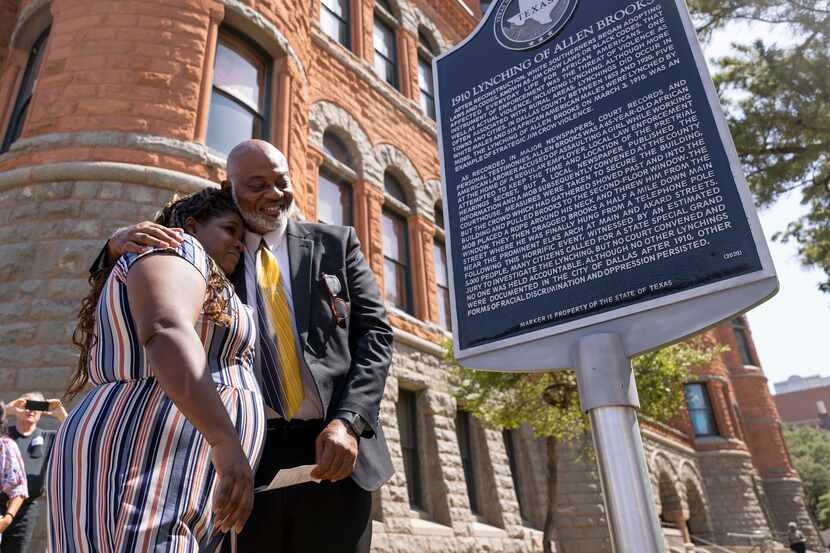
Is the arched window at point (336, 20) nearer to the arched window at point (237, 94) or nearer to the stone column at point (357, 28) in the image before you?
the stone column at point (357, 28)

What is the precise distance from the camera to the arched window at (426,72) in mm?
16469

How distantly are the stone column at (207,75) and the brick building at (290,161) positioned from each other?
27mm

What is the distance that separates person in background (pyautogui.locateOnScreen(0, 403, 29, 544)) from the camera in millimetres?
5121

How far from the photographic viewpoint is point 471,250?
3.59 metres

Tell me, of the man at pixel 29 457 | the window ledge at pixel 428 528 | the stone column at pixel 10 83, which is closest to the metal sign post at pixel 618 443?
the man at pixel 29 457

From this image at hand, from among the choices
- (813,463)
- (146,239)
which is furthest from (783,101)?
(813,463)

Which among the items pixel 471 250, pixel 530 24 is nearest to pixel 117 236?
pixel 471 250

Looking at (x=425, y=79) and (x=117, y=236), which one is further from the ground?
(x=425, y=79)

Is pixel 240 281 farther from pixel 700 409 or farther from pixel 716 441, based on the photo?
pixel 700 409

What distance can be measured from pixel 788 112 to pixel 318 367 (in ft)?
32.3

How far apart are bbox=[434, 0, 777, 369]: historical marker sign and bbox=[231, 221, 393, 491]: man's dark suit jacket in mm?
744

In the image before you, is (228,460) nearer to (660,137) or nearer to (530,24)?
(660,137)

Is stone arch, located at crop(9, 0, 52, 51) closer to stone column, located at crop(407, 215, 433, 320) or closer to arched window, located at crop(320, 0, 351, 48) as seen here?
arched window, located at crop(320, 0, 351, 48)

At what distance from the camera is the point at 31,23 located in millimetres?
9797
